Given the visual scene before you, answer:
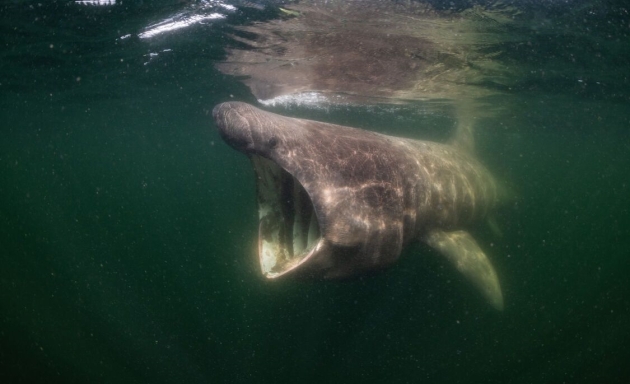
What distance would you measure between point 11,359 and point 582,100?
981 inches

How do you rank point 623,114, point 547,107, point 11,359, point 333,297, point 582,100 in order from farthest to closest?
1. point 623,114
2. point 547,107
3. point 582,100
4. point 11,359
5. point 333,297

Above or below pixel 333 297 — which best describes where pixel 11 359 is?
below

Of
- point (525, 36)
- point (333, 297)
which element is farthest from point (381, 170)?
point (525, 36)

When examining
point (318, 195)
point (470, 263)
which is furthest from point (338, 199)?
point (470, 263)

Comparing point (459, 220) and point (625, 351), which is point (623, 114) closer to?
point (625, 351)

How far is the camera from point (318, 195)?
454cm

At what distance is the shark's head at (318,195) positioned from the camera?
14.6 ft

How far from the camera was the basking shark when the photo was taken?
4.50 metres

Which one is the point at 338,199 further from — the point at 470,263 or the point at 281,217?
the point at 470,263

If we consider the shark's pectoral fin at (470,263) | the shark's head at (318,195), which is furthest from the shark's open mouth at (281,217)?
the shark's pectoral fin at (470,263)

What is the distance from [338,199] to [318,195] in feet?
0.86

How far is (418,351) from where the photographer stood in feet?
37.5

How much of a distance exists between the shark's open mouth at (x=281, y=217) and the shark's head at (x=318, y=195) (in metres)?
0.01

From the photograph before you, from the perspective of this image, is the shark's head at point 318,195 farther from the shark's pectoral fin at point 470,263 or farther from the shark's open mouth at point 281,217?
the shark's pectoral fin at point 470,263
